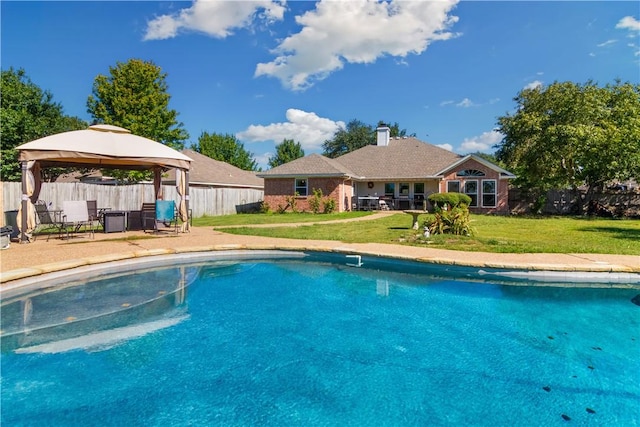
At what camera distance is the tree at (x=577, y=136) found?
19.3 meters

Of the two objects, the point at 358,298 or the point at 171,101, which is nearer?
the point at 358,298

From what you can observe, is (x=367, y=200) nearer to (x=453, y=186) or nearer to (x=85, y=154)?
(x=453, y=186)

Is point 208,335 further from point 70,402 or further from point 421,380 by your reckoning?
point 421,380

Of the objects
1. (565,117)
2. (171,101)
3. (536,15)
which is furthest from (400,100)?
(171,101)

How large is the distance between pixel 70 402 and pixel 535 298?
22.7ft

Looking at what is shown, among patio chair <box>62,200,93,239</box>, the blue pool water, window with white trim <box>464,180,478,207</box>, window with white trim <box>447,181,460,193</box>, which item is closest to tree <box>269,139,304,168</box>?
window with white trim <box>447,181,460,193</box>

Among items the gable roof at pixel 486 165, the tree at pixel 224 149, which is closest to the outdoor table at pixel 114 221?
the gable roof at pixel 486 165

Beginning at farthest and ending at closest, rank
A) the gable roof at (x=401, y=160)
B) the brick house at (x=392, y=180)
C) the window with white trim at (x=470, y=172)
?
1. the gable roof at (x=401, y=160)
2. the window with white trim at (x=470, y=172)
3. the brick house at (x=392, y=180)

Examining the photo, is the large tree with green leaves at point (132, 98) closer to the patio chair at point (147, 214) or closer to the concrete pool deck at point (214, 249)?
the patio chair at point (147, 214)

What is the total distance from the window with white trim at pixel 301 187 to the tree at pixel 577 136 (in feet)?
46.8

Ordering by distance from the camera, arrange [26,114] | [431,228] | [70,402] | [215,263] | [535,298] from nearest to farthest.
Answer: [70,402] < [535,298] < [215,263] < [431,228] < [26,114]

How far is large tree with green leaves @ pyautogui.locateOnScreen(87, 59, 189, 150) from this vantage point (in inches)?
895

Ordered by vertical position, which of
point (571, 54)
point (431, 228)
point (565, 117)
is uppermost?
point (571, 54)

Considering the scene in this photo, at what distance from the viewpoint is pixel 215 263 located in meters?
8.91
